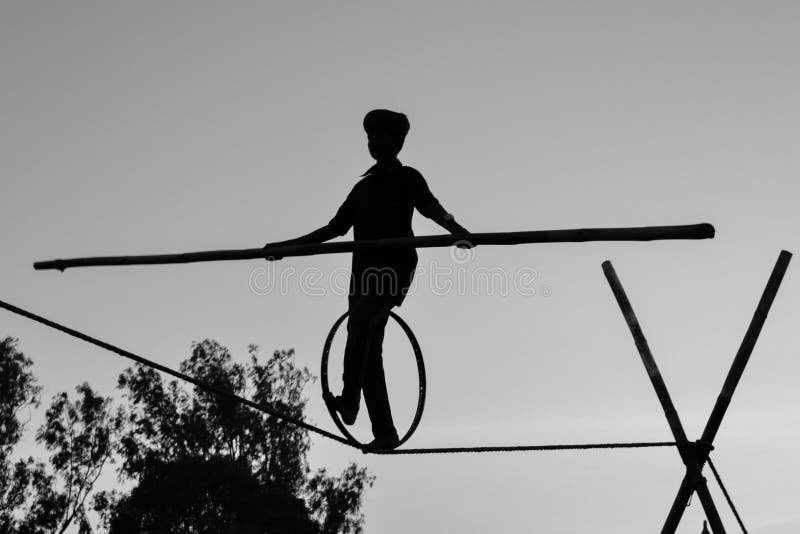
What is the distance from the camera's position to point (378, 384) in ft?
19.5

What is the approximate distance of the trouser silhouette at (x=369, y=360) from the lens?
5.77m

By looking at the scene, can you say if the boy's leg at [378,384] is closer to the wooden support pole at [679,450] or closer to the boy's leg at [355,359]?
the boy's leg at [355,359]

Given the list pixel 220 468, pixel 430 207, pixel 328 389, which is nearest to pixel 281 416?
pixel 328 389

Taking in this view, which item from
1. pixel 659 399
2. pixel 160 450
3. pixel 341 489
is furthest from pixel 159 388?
pixel 659 399

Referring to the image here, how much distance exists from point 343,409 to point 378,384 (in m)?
0.35

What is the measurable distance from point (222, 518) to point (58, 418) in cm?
958

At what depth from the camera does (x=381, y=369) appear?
5977 millimetres

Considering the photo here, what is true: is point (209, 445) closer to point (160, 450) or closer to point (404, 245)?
point (160, 450)

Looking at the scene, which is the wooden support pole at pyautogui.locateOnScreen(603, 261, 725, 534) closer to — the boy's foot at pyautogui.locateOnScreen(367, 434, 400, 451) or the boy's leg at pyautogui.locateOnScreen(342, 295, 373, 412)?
the boy's foot at pyautogui.locateOnScreen(367, 434, 400, 451)

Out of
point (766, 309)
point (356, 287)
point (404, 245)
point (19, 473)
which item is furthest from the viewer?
point (19, 473)

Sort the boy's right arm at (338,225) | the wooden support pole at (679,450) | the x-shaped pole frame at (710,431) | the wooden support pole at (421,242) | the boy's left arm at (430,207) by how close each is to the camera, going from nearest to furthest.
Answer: the wooden support pole at (421,242), the boy's left arm at (430,207), the boy's right arm at (338,225), the wooden support pole at (679,450), the x-shaped pole frame at (710,431)

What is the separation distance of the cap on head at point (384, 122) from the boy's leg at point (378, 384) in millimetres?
1202

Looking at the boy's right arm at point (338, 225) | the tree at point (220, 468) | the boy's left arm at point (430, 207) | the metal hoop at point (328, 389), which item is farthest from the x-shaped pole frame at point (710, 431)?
the tree at point (220, 468)

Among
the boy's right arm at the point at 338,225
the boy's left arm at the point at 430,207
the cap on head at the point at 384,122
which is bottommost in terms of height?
the boy's left arm at the point at 430,207
